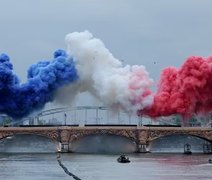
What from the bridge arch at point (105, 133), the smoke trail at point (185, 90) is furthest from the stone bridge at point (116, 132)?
the smoke trail at point (185, 90)

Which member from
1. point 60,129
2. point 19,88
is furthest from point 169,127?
point 19,88

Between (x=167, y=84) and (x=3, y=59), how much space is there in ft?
112

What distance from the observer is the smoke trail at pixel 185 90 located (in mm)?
153750

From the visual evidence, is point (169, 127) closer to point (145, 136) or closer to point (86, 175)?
point (145, 136)

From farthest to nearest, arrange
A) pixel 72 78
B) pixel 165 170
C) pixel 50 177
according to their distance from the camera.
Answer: pixel 72 78
pixel 165 170
pixel 50 177

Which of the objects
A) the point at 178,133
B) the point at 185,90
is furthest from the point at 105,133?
the point at 185,90

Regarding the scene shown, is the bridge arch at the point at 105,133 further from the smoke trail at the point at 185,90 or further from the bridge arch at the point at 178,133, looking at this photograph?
the smoke trail at the point at 185,90

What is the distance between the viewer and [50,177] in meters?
102

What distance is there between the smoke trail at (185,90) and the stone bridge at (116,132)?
3760 centimetres

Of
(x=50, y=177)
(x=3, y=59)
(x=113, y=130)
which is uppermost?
(x=3, y=59)

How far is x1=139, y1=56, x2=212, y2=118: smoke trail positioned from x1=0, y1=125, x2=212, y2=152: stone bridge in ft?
123

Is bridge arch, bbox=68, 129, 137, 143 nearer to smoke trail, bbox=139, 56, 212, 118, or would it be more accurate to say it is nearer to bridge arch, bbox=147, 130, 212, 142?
bridge arch, bbox=147, 130, 212, 142

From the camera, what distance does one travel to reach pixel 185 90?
154 m

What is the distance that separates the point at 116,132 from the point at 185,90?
44218 millimetres
